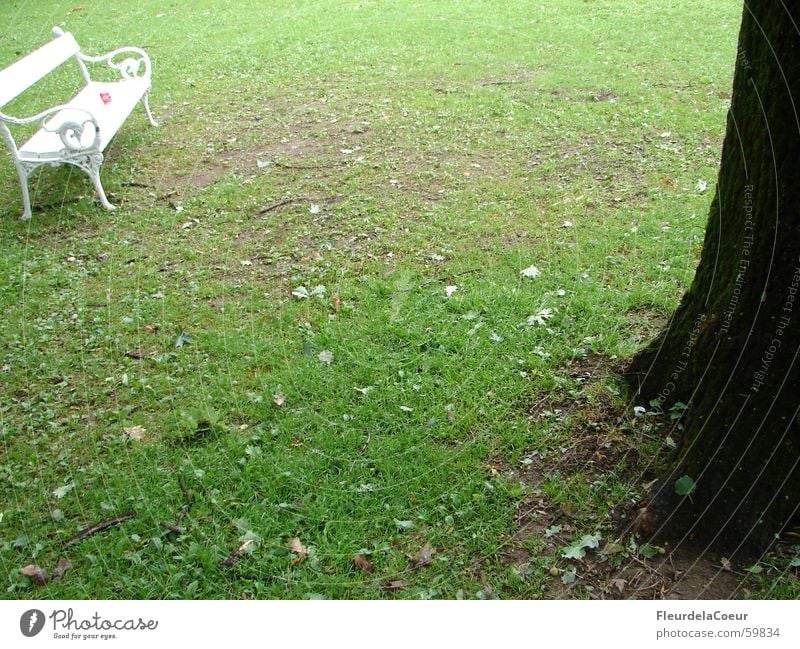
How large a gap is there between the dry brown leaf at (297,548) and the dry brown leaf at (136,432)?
1.08 meters

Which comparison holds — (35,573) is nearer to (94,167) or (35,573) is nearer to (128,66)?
(94,167)

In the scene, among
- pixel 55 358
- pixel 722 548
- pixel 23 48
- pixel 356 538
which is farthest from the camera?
pixel 23 48

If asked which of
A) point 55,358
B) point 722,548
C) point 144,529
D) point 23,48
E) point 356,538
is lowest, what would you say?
point 722,548

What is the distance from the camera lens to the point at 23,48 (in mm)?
9062

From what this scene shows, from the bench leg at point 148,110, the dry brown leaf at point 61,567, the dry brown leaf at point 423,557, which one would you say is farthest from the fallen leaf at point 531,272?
the bench leg at point 148,110

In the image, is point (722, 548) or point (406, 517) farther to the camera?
point (406, 517)

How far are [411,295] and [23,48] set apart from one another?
7874mm

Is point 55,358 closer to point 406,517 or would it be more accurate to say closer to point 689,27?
point 406,517

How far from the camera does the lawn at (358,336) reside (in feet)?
9.01

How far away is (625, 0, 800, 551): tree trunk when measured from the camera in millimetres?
2340

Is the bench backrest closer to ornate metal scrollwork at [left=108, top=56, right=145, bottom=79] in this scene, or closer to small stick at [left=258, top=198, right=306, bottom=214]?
ornate metal scrollwork at [left=108, top=56, right=145, bottom=79]

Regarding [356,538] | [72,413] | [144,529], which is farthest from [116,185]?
[356,538]

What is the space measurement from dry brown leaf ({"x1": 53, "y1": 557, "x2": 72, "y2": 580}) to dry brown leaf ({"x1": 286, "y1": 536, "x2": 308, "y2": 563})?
0.89 meters

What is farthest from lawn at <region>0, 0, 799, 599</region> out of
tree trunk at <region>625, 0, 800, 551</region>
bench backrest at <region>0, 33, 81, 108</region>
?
bench backrest at <region>0, 33, 81, 108</region>
